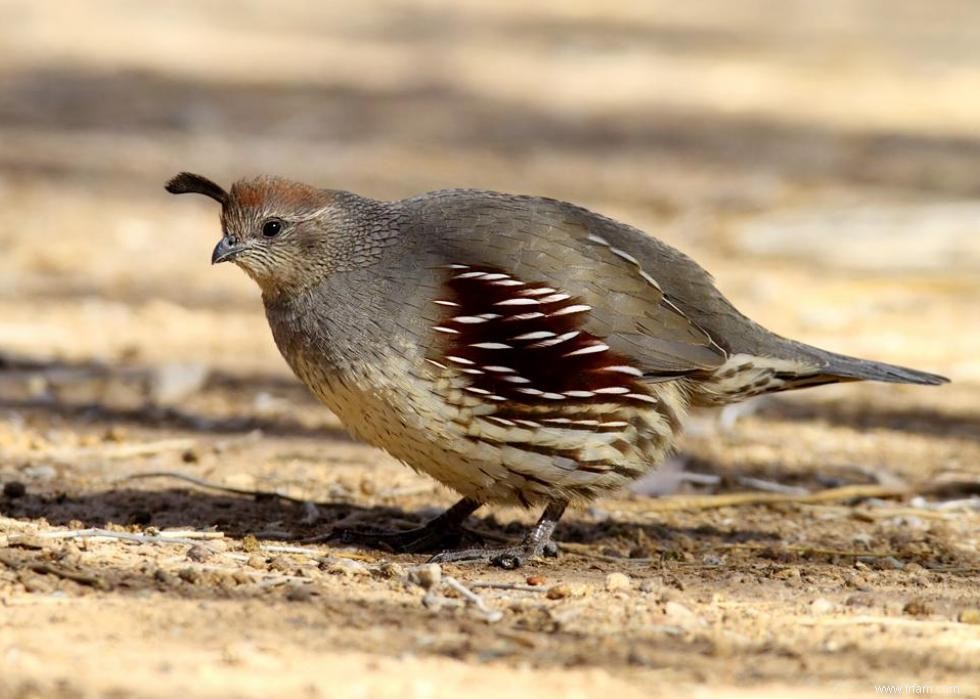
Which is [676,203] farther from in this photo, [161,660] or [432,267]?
[161,660]

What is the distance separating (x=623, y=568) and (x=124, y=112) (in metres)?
10.1

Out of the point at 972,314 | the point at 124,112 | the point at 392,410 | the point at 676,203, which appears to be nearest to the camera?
the point at 392,410

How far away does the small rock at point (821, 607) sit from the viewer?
5.23m

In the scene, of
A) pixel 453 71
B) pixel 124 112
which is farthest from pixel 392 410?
pixel 453 71

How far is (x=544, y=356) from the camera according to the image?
19.4ft

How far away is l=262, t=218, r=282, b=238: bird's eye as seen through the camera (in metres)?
6.26

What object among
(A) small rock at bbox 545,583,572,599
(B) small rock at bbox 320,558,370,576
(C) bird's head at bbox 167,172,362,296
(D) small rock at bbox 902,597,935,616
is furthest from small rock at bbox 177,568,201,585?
(D) small rock at bbox 902,597,935,616

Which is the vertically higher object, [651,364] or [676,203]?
[676,203]

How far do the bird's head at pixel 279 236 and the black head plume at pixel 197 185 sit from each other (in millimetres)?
49

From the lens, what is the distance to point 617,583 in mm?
5484

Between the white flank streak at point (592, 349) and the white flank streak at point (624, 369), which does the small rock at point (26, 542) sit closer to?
the white flank streak at point (592, 349)

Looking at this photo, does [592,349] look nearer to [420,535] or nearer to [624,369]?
Result: [624,369]

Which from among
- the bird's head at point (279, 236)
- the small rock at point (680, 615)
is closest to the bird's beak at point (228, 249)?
the bird's head at point (279, 236)

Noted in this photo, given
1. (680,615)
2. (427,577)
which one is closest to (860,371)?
(680,615)
